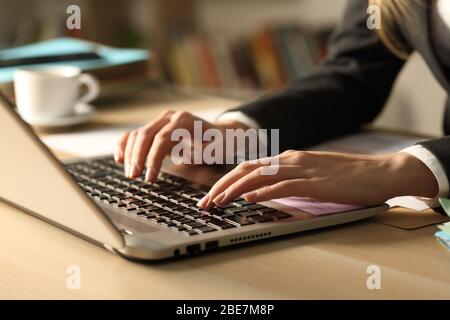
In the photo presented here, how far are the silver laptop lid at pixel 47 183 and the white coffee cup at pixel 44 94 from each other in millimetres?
569

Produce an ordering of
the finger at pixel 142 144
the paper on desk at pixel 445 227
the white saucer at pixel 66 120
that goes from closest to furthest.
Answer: the paper on desk at pixel 445 227 → the finger at pixel 142 144 → the white saucer at pixel 66 120

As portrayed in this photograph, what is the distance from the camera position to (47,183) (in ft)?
2.35

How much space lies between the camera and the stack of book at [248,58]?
2586 mm

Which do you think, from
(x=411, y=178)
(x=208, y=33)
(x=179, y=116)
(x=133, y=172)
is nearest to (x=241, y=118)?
(x=179, y=116)

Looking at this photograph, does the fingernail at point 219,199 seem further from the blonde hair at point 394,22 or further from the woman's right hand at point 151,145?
the blonde hair at point 394,22

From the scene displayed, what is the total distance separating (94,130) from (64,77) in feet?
0.36

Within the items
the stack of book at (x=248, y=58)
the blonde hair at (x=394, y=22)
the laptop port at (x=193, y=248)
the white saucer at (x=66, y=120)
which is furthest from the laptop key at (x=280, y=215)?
the stack of book at (x=248, y=58)

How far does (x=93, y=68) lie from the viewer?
5.03 ft

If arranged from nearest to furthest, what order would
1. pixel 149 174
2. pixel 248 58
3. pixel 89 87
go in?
1. pixel 149 174
2. pixel 89 87
3. pixel 248 58

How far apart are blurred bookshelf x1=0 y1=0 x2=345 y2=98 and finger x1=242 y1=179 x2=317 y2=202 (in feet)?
5.84

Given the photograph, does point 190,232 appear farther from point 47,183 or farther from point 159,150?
point 159,150

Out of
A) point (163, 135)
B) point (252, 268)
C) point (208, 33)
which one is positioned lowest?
point (252, 268)

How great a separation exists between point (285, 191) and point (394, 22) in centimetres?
50
